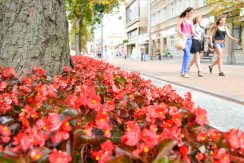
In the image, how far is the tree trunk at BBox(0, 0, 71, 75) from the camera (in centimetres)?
439

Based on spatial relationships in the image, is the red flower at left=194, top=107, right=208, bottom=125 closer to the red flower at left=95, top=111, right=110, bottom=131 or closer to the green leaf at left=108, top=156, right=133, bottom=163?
the red flower at left=95, top=111, right=110, bottom=131

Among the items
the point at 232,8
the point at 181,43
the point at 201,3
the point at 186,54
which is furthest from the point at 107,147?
the point at 201,3

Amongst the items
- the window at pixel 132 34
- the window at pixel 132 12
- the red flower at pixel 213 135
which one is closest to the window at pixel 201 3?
the red flower at pixel 213 135

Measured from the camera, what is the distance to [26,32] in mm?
4410

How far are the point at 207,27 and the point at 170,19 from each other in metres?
15.1

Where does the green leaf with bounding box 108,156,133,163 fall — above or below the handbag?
below

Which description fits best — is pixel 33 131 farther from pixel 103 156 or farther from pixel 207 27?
pixel 207 27

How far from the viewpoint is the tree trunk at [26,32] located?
439 cm

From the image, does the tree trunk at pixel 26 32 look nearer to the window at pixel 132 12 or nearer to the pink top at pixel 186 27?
the pink top at pixel 186 27

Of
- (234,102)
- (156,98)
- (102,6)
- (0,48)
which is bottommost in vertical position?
(234,102)

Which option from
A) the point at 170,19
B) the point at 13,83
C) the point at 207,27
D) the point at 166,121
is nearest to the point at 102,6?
the point at 13,83

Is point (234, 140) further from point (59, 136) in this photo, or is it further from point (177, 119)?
point (59, 136)

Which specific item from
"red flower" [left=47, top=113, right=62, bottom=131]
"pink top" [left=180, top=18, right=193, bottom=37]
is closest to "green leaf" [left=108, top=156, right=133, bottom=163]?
"red flower" [left=47, top=113, right=62, bottom=131]

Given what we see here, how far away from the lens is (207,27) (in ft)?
118
